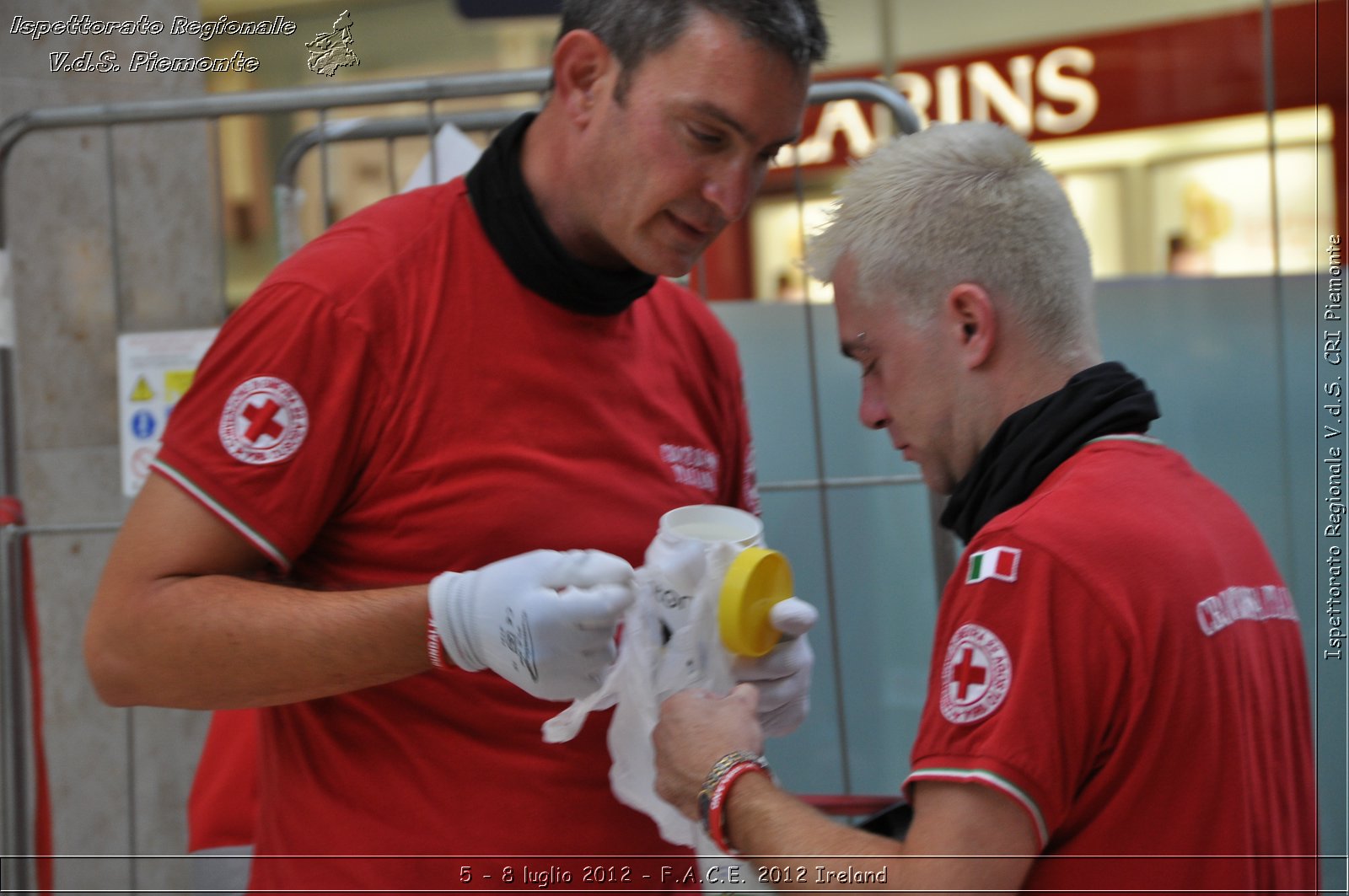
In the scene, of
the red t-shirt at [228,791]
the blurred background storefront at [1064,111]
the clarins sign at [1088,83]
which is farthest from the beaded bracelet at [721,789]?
the clarins sign at [1088,83]

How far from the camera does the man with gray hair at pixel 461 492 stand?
1.51 meters

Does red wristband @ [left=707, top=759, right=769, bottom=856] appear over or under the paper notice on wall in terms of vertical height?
under

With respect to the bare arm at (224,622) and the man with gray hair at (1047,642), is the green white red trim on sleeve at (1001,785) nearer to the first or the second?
the man with gray hair at (1047,642)

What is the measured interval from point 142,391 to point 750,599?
2078 mm

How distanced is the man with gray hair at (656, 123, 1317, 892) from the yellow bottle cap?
79 mm

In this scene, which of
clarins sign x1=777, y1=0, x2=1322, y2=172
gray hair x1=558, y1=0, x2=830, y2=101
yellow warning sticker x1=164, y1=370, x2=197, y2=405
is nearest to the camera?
gray hair x1=558, y1=0, x2=830, y2=101

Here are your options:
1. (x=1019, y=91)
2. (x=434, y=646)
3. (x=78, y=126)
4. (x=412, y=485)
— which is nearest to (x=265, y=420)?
(x=412, y=485)

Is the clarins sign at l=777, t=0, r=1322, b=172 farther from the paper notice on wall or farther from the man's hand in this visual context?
the man's hand

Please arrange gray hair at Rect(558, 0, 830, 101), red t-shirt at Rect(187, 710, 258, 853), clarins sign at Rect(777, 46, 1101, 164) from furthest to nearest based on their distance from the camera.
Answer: clarins sign at Rect(777, 46, 1101, 164) → red t-shirt at Rect(187, 710, 258, 853) → gray hair at Rect(558, 0, 830, 101)

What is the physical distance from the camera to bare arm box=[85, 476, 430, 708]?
4.92 ft

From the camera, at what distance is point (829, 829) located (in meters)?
1.36

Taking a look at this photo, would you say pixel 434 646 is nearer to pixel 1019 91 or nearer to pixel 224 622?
pixel 224 622

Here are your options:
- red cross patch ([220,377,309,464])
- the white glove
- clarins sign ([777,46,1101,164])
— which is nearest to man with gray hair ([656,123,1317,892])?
the white glove

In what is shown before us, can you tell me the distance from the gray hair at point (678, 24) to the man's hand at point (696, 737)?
835 mm
